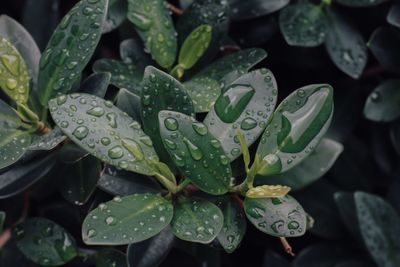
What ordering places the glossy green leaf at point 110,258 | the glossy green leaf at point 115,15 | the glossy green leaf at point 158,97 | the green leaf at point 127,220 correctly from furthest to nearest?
the glossy green leaf at point 115,15 < the glossy green leaf at point 110,258 < the glossy green leaf at point 158,97 < the green leaf at point 127,220

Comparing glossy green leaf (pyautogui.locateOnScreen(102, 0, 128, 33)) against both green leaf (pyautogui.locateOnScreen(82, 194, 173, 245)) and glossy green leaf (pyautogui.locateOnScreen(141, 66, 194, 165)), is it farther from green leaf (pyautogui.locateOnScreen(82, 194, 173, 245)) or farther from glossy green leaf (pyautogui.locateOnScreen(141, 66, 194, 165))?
green leaf (pyautogui.locateOnScreen(82, 194, 173, 245))

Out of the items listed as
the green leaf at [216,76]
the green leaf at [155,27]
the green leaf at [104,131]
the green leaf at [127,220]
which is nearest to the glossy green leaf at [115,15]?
the green leaf at [155,27]

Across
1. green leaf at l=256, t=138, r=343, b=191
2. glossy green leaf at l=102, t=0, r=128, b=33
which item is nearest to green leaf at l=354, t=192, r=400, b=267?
green leaf at l=256, t=138, r=343, b=191

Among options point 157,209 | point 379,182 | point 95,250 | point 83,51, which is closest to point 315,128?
point 157,209

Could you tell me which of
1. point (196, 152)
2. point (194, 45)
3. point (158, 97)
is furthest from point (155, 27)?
point (196, 152)

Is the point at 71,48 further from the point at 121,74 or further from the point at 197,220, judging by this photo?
the point at 197,220

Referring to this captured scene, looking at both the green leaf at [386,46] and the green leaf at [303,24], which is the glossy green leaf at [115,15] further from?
the green leaf at [386,46]

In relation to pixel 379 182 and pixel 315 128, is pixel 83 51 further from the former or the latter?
pixel 379 182

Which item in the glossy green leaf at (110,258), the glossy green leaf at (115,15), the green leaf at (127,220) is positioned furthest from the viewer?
the glossy green leaf at (115,15)
